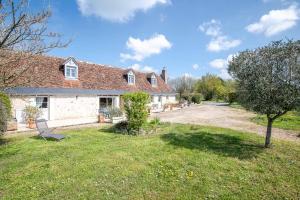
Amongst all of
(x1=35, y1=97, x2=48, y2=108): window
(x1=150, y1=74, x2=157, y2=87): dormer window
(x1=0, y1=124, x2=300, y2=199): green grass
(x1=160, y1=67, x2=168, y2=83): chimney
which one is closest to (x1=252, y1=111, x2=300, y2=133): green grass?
(x1=0, y1=124, x2=300, y2=199): green grass

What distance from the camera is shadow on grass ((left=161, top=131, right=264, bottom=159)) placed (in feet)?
29.3

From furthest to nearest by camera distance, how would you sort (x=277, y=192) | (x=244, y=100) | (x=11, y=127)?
(x=11, y=127) < (x=244, y=100) < (x=277, y=192)

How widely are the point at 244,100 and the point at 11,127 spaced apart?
558 inches

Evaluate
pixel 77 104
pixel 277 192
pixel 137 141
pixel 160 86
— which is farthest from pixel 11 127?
pixel 160 86

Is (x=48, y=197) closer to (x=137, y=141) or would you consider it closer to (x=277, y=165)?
(x=137, y=141)

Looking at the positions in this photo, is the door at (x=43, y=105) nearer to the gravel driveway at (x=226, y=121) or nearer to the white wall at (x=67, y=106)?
the white wall at (x=67, y=106)

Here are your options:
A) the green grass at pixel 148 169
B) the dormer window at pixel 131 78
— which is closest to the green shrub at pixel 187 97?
the dormer window at pixel 131 78

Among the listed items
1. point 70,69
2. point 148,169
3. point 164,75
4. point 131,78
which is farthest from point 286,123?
point 164,75

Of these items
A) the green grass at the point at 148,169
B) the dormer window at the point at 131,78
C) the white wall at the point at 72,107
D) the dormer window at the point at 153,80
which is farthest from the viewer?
the dormer window at the point at 153,80

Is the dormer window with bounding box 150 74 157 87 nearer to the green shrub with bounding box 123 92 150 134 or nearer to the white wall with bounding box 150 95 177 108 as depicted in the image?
the white wall with bounding box 150 95 177 108

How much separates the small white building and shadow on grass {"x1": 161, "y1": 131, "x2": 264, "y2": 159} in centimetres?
966

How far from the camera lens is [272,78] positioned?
862cm

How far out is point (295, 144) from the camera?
10.2 meters

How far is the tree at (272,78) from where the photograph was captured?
8305mm
